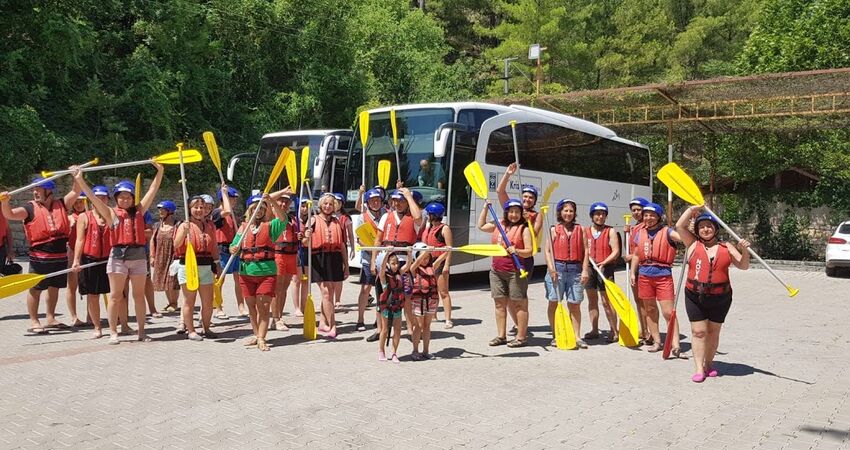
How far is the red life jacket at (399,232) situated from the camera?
314 inches

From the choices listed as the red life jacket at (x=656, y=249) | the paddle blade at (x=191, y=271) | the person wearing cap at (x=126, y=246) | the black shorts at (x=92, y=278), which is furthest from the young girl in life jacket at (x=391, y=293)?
the black shorts at (x=92, y=278)

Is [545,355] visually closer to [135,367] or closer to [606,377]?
[606,377]

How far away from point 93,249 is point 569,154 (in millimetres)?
11903

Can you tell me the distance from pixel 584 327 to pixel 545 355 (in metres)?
2.15

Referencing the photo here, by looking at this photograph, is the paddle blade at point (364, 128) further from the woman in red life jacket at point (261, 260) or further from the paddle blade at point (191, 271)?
the paddle blade at point (191, 271)

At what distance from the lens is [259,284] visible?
25.4 ft

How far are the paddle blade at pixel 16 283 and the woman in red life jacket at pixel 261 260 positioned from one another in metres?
Result: 2.55

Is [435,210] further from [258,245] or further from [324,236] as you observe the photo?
[258,245]

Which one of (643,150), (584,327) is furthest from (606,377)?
(643,150)

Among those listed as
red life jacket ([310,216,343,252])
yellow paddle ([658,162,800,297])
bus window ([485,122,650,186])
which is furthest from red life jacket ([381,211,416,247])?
bus window ([485,122,650,186])

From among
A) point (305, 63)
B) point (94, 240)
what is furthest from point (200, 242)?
point (305, 63)

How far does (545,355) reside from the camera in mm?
7703

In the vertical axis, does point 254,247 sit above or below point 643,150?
below

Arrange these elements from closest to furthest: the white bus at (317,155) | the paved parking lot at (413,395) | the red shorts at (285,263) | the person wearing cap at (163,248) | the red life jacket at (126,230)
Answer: the paved parking lot at (413,395) → the red life jacket at (126,230) → the red shorts at (285,263) → the person wearing cap at (163,248) → the white bus at (317,155)
